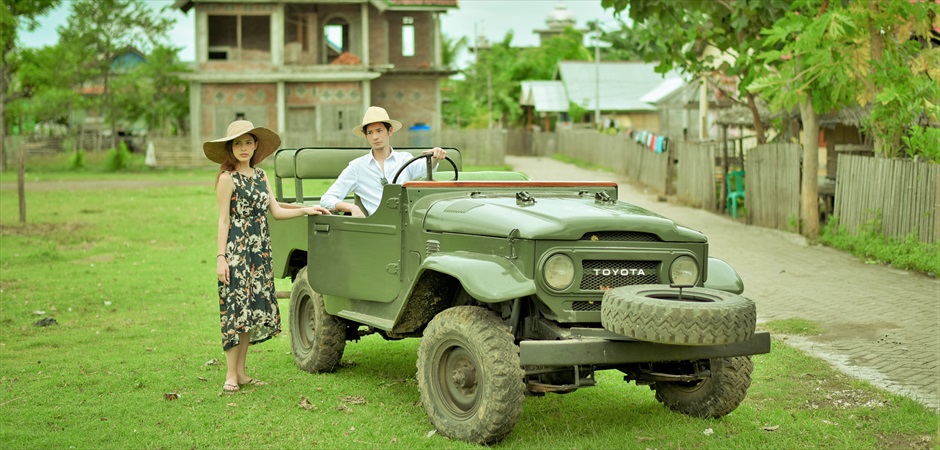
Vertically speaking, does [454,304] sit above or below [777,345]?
above

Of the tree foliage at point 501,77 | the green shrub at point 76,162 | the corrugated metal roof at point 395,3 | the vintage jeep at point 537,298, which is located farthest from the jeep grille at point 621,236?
the tree foliage at point 501,77

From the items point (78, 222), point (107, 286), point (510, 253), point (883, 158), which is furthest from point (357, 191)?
point (78, 222)

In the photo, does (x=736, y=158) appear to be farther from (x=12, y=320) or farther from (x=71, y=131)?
(x=71, y=131)

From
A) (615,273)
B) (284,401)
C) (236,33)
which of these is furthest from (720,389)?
(236,33)

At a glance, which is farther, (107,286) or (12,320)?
(107,286)

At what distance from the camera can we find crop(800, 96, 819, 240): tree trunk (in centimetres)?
1797

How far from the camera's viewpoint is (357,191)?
8.30m

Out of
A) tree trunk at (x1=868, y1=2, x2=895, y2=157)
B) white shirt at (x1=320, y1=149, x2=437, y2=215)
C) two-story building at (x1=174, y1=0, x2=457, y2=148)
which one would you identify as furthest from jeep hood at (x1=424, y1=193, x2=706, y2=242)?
two-story building at (x1=174, y1=0, x2=457, y2=148)

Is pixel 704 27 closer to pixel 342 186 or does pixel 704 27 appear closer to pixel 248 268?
pixel 342 186

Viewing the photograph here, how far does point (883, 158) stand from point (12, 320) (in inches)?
459

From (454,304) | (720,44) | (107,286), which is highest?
(720,44)

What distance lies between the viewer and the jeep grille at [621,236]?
631cm

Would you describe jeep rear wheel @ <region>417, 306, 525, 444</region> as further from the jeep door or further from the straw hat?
the straw hat

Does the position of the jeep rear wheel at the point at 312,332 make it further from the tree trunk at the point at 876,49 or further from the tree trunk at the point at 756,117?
the tree trunk at the point at 756,117
